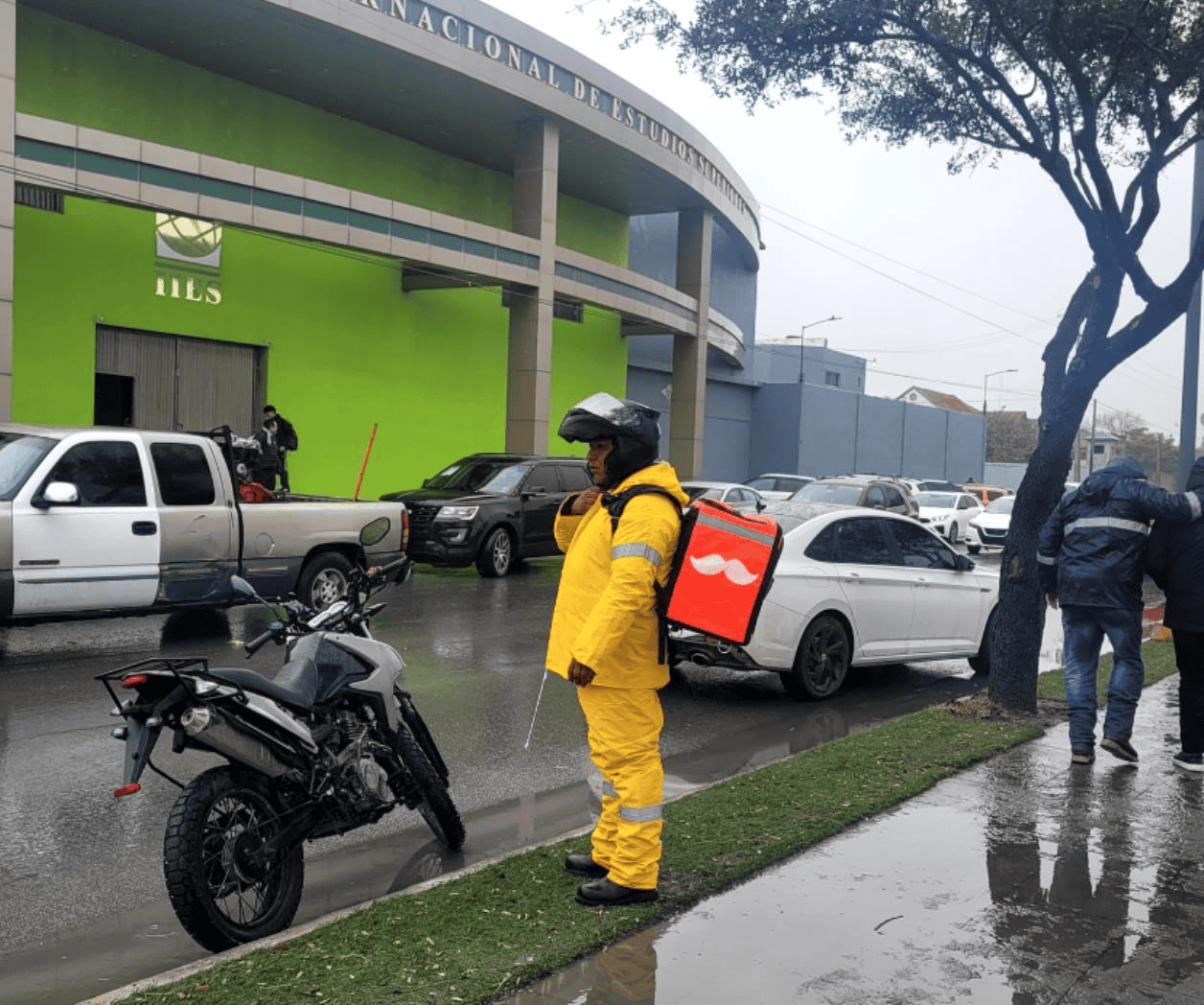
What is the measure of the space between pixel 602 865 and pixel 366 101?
22.3 m

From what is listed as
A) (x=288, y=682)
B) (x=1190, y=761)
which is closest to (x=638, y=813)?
(x=288, y=682)

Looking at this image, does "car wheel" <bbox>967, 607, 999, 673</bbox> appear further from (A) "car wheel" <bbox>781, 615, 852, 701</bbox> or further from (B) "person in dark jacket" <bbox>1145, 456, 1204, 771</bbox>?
(B) "person in dark jacket" <bbox>1145, 456, 1204, 771</bbox>

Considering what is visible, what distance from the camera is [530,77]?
963 inches

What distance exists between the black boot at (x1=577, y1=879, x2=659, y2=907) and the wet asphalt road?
1.03m

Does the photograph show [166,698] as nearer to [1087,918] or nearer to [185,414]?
[1087,918]

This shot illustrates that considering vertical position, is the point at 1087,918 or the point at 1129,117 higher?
the point at 1129,117

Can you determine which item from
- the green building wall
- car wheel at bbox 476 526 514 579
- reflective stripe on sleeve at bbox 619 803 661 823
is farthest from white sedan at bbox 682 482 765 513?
reflective stripe on sleeve at bbox 619 803 661 823

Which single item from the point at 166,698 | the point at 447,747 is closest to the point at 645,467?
the point at 166,698

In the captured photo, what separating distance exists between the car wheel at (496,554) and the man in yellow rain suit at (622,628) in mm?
12503

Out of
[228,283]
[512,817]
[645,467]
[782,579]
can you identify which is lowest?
[512,817]

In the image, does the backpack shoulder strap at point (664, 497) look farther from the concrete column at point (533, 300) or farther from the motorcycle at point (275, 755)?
the concrete column at point (533, 300)

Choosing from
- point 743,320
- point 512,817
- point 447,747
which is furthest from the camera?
point 743,320

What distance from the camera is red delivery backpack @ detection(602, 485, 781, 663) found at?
451 centimetres

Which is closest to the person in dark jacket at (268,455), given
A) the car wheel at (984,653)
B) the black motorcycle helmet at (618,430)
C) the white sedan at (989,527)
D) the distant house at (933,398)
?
the car wheel at (984,653)
